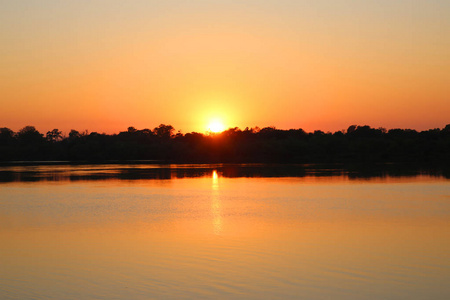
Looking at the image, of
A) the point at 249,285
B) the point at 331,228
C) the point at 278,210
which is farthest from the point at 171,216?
the point at 249,285

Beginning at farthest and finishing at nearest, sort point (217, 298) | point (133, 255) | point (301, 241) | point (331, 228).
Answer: point (331, 228) → point (301, 241) → point (133, 255) → point (217, 298)

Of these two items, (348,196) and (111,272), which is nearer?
(111,272)

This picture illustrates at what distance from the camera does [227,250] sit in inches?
444

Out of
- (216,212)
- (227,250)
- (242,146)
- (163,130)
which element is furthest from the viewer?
(163,130)

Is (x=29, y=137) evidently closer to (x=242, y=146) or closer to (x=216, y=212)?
(x=242, y=146)

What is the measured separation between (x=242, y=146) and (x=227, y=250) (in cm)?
9278

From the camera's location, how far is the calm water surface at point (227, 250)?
827 cm

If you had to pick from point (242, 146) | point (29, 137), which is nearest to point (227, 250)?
point (242, 146)

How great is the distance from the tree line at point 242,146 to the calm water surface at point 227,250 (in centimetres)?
6953

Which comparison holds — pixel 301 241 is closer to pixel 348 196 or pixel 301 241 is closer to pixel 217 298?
pixel 217 298

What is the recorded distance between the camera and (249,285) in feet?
27.6

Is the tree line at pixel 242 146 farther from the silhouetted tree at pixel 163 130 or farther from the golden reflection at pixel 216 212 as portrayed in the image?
the golden reflection at pixel 216 212

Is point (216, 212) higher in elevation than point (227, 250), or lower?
higher

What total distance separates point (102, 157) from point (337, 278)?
9840 cm
